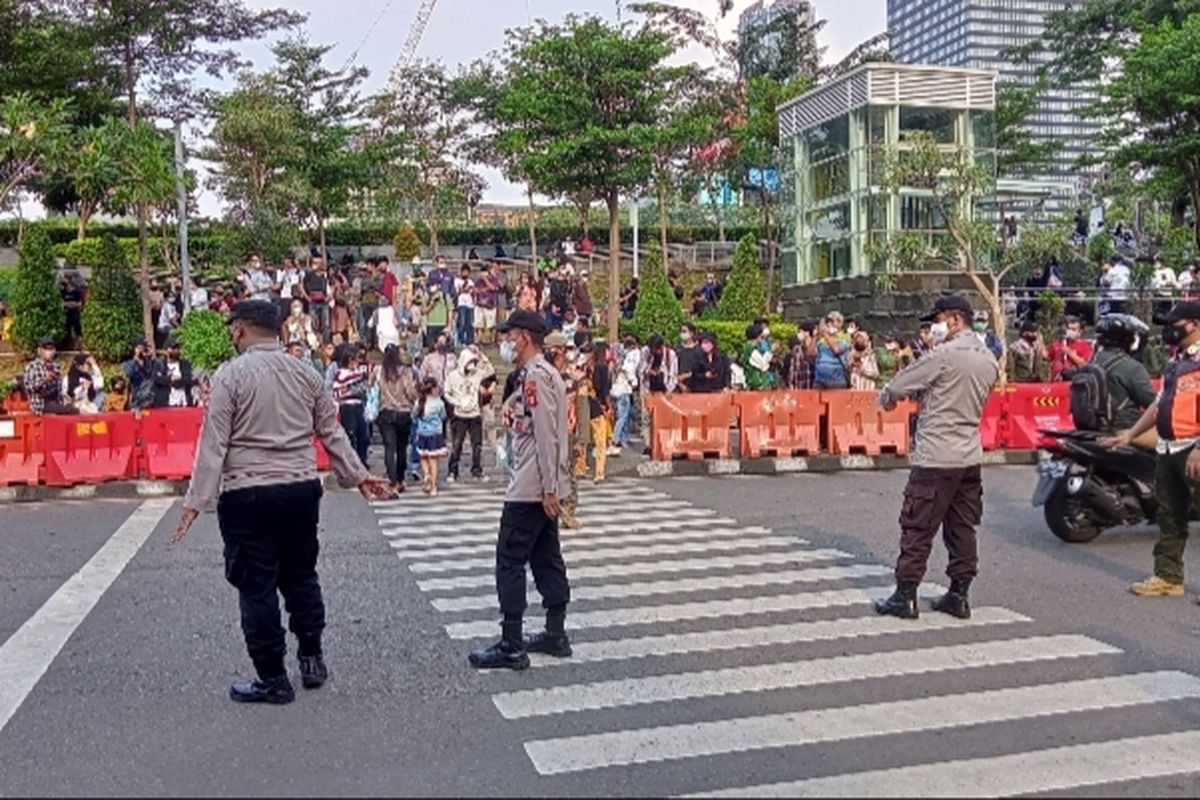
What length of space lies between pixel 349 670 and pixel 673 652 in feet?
5.69

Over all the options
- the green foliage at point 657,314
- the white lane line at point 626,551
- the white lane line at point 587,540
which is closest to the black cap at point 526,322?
the white lane line at point 626,551

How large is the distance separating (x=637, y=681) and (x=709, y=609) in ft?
5.41

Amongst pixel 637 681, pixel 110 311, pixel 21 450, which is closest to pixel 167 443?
pixel 21 450

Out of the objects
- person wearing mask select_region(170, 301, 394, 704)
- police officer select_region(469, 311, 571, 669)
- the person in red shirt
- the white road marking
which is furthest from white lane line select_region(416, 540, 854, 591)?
the person in red shirt

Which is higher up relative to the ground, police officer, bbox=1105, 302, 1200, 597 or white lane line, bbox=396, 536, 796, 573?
police officer, bbox=1105, 302, 1200, 597

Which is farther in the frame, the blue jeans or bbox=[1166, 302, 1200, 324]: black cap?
the blue jeans

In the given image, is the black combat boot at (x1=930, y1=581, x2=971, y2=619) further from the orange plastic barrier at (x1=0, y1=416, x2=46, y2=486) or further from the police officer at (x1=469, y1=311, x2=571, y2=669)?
the orange plastic barrier at (x1=0, y1=416, x2=46, y2=486)

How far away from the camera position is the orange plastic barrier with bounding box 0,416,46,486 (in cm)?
1379

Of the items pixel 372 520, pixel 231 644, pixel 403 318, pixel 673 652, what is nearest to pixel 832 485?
pixel 372 520

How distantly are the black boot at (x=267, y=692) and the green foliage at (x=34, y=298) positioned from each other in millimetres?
19151

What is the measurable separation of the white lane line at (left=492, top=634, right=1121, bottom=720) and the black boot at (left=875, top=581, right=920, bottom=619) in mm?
612

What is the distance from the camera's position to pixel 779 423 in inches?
603

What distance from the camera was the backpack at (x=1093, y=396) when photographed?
31.6 feet

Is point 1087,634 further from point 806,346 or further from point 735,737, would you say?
point 806,346
